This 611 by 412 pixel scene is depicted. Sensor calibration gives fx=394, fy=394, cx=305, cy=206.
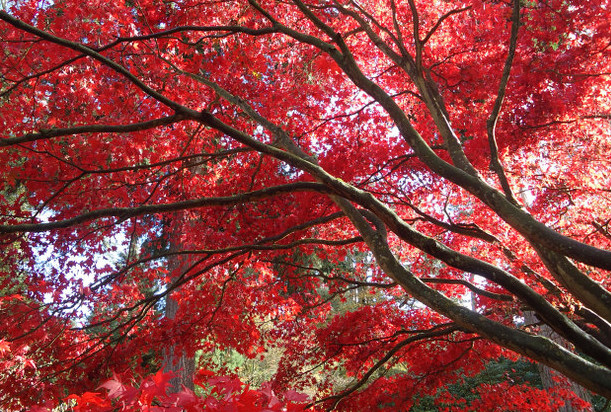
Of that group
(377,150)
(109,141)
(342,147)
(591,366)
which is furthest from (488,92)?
(109,141)

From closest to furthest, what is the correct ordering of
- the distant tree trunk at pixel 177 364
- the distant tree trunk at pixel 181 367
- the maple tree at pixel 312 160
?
the maple tree at pixel 312 160, the distant tree trunk at pixel 177 364, the distant tree trunk at pixel 181 367

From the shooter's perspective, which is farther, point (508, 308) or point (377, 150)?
point (377, 150)

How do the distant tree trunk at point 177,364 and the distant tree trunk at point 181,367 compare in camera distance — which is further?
the distant tree trunk at point 181,367

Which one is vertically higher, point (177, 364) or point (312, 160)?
point (312, 160)

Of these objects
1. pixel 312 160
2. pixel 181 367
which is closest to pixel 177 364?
pixel 181 367

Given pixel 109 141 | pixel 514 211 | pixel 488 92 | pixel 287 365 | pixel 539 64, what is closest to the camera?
pixel 514 211

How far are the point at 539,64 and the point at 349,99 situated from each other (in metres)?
2.95

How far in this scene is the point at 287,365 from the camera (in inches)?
244

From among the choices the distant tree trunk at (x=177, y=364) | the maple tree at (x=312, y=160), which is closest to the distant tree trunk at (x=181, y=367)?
the distant tree trunk at (x=177, y=364)

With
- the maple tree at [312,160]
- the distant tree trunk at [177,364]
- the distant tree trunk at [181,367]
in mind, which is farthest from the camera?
the distant tree trunk at [181,367]

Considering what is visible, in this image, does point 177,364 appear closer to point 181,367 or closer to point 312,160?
point 181,367

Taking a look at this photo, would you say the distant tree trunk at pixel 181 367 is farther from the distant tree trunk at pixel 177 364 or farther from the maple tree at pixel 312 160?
the maple tree at pixel 312 160

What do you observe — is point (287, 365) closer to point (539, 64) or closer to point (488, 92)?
point (488, 92)

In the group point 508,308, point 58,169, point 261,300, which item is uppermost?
point 58,169
